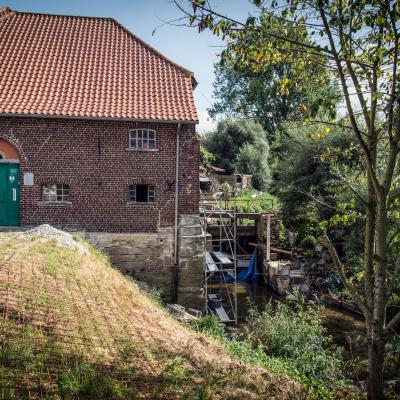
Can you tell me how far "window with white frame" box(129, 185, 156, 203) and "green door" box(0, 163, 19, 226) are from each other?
3842 millimetres

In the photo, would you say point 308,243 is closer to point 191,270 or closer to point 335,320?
point 335,320

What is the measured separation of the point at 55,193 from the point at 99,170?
1712mm

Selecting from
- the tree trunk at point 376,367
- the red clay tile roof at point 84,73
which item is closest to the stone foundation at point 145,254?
the red clay tile roof at point 84,73

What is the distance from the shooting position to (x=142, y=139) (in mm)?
14117

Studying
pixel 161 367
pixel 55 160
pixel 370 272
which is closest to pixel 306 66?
pixel 370 272

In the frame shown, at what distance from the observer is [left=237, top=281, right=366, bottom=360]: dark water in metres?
12.0

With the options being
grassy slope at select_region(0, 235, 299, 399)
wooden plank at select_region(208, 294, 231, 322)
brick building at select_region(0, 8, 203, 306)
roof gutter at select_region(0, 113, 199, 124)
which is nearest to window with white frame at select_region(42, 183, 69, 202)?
brick building at select_region(0, 8, 203, 306)

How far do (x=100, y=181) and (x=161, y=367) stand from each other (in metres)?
8.98

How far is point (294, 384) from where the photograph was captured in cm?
672

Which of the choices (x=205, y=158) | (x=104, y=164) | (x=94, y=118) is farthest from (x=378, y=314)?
(x=205, y=158)

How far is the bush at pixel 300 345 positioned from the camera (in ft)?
27.8

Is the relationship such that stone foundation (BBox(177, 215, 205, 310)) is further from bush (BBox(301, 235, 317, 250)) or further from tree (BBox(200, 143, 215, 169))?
tree (BBox(200, 143, 215, 169))

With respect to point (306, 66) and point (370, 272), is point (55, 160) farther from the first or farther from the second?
point (370, 272)

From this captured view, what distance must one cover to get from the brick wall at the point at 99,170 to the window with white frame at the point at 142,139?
0.18 metres
